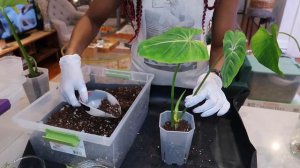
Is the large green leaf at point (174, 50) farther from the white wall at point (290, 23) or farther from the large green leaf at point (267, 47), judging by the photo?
the white wall at point (290, 23)

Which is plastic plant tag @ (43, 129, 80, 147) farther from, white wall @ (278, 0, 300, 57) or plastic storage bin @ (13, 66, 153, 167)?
white wall @ (278, 0, 300, 57)

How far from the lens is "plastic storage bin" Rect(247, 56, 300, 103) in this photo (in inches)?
80.2

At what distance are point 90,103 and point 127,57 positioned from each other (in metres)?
2.48

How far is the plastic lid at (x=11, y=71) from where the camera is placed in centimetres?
68

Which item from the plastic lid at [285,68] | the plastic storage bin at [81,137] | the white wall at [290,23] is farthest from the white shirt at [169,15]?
the white wall at [290,23]

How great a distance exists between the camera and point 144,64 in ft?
3.11

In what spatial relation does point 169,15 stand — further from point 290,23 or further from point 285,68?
point 290,23

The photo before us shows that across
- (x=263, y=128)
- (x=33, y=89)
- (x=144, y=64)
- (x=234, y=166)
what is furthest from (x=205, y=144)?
(x=33, y=89)

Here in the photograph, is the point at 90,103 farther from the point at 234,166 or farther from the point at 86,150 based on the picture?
the point at 234,166

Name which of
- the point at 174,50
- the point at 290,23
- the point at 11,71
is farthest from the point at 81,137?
the point at 290,23

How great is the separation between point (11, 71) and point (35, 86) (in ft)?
0.27

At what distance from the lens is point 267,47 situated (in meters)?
0.46

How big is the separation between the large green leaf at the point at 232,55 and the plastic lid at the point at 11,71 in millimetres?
587

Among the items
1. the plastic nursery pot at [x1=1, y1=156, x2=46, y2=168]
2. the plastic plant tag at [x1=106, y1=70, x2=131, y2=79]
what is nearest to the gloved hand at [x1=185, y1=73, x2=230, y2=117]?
the plastic plant tag at [x1=106, y1=70, x2=131, y2=79]
